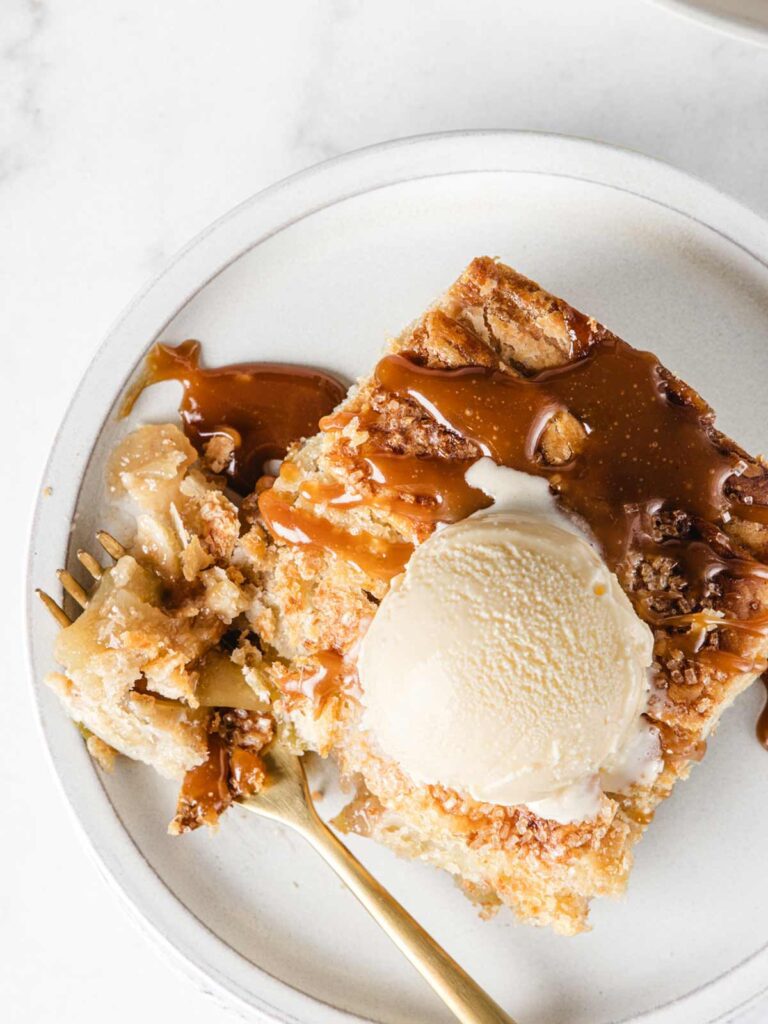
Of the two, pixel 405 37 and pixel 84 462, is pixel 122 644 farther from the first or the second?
pixel 405 37

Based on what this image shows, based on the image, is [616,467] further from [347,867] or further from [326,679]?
[347,867]

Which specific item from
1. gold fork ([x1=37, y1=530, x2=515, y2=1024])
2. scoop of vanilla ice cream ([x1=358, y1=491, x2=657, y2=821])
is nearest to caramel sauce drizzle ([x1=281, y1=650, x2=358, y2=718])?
scoop of vanilla ice cream ([x1=358, y1=491, x2=657, y2=821])

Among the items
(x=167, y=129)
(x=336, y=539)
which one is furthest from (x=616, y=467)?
(x=167, y=129)

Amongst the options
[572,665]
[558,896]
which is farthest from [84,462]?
[558,896]

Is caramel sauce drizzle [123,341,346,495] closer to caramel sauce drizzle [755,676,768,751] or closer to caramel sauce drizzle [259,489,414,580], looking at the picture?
caramel sauce drizzle [259,489,414,580]

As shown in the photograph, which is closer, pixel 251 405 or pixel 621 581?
pixel 621 581

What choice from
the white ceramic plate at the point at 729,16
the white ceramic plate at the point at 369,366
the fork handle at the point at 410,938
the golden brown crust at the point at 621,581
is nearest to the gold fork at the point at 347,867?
the fork handle at the point at 410,938

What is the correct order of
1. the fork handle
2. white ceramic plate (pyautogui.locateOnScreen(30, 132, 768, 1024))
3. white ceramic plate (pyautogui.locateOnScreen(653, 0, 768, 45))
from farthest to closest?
white ceramic plate (pyautogui.locateOnScreen(30, 132, 768, 1024))
the fork handle
white ceramic plate (pyautogui.locateOnScreen(653, 0, 768, 45))
